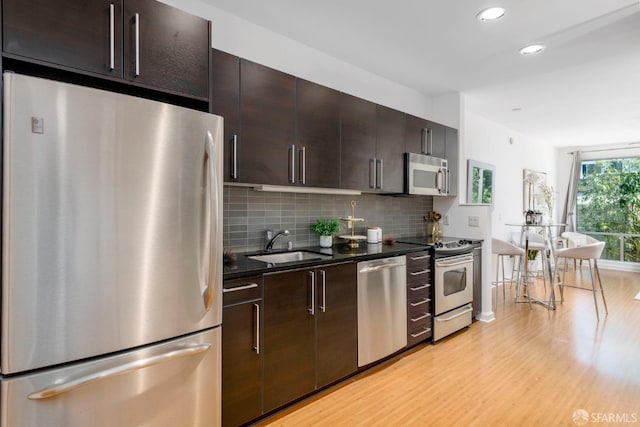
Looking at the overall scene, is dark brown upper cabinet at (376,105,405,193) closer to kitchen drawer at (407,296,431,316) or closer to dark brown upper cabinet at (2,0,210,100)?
kitchen drawer at (407,296,431,316)

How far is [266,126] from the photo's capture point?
7.59ft

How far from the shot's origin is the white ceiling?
238 cm

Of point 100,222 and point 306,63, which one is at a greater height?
point 306,63

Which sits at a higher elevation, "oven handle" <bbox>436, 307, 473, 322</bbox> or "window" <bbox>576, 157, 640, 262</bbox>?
"window" <bbox>576, 157, 640, 262</bbox>

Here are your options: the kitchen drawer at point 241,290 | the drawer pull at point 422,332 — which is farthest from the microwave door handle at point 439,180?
the kitchen drawer at point 241,290

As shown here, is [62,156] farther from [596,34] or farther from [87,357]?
[596,34]

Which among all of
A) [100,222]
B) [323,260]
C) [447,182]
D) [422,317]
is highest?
[447,182]

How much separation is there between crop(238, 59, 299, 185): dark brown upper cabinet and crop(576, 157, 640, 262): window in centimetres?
770

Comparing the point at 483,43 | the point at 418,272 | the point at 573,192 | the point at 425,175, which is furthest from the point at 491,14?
the point at 573,192

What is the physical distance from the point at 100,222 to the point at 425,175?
3019mm

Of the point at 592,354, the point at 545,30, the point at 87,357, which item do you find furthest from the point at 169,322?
the point at 592,354

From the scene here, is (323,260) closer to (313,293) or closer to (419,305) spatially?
(313,293)

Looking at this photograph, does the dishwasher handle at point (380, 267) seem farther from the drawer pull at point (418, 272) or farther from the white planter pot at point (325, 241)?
the white planter pot at point (325, 241)

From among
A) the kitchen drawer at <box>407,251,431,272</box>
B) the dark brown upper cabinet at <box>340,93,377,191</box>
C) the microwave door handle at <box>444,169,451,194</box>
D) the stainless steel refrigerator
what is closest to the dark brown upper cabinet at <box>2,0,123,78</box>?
the stainless steel refrigerator
